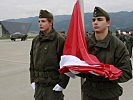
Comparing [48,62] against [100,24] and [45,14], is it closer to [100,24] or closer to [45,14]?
[45,14]

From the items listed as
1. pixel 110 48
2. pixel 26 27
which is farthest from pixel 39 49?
pixel 26 27

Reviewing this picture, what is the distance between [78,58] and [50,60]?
53 centimetres

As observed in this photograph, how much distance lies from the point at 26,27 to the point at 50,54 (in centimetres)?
8287

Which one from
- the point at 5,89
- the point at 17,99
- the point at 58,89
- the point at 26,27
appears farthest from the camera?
the point at 26,27

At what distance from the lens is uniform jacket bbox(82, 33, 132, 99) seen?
9.39 ft

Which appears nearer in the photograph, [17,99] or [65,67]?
[65,67]

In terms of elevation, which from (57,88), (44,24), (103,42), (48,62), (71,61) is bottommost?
(57,88)

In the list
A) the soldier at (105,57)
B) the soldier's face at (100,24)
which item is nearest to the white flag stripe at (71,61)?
the soldier at (105,57)

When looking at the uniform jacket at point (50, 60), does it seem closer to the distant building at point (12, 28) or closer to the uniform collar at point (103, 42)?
the uniform collar at point (103, 42)

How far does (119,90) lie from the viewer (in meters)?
2.98

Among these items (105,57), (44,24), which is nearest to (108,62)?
(105,57)

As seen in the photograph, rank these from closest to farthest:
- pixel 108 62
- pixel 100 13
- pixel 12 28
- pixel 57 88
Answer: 1. pixel 108 62
2. pixel 100 13
3. pixel 57 88
4. pixel 12 28

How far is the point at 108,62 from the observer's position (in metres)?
2.88

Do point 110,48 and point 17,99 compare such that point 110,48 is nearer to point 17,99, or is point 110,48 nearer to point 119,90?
point 119,90
